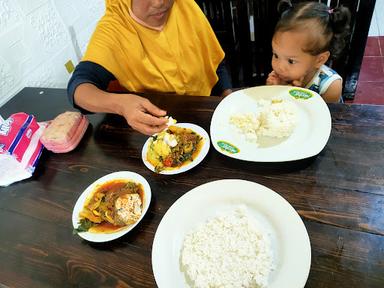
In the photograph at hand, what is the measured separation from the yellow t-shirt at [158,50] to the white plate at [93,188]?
0.64 metres

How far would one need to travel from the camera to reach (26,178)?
1.21m

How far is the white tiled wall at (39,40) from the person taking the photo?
5.56ft

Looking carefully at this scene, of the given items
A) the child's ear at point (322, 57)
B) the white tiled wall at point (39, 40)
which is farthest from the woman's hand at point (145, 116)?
A: the white tiled wall at point (39, 40)

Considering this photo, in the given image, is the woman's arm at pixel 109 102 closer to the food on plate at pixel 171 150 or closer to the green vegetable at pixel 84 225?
the food on plate at pixel 171 150

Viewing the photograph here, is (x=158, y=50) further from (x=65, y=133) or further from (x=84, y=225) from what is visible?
(x=84, y=225)

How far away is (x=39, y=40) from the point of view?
1.88 meters

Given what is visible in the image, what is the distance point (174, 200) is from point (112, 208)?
20 cm

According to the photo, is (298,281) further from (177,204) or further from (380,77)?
(380,77)

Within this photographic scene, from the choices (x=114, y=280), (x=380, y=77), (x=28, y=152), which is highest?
(x=28, y=152)

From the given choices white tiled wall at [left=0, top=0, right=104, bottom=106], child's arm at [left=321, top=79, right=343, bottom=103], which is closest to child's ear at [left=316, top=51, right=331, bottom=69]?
child's arm at [left=321, top=79, right=343, bottom=103]

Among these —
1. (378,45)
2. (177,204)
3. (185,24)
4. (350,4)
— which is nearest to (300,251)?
(177,204)

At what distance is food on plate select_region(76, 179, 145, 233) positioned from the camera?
36.4 inches

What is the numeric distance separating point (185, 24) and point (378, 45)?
8.71 feet

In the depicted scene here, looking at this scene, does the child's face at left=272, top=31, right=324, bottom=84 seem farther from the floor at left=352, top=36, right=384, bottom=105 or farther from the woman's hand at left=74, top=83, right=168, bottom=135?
the floor at left=352, top=36, right=384, bottom=105
